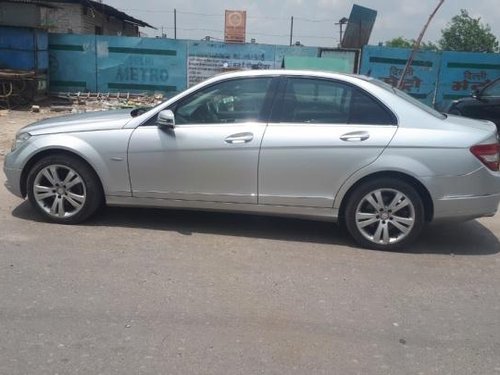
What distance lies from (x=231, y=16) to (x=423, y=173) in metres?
16.0

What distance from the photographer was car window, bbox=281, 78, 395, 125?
506 centimetres

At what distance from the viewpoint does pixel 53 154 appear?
538cm

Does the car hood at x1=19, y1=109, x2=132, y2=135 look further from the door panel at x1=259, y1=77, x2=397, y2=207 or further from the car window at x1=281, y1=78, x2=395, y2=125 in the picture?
the car window at x1=281, y1=78, x2=395, y2=125

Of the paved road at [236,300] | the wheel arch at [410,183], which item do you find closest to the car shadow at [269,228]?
the paved road at [236,300]

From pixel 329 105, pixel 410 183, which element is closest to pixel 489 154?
pixel 410 183

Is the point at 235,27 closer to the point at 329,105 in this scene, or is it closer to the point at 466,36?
the point at 329,105

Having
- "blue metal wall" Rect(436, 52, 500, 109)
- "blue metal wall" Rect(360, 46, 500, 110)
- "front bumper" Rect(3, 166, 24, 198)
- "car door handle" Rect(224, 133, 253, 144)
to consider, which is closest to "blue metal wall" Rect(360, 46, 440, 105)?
"blue metal wall" Rect(360, 46, 500, 110)

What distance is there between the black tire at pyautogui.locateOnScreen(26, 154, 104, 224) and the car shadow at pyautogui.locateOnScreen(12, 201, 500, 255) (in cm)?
18

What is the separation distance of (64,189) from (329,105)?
2578 millimetres

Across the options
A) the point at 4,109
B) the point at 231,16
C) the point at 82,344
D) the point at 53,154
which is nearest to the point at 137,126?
the point at 53,154

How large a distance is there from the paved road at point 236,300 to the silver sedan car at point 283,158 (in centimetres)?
33

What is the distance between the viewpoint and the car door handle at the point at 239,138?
5059 millimetres

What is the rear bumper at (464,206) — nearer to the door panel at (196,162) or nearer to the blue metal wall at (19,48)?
the door panel at (196,162)

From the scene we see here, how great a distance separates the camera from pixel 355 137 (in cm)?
A: 498
